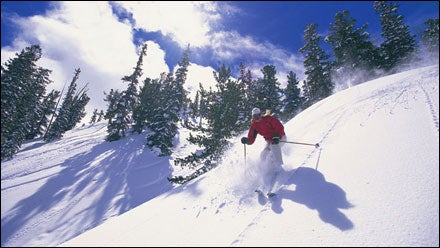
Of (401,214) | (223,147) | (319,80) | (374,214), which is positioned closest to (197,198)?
(374,214)

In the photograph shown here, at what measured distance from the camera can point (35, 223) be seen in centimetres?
355

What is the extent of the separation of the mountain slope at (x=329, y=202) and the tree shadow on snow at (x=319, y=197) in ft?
0.06

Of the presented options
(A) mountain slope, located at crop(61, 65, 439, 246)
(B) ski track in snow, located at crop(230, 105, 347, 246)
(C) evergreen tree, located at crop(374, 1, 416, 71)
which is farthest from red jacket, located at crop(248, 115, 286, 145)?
(C) evergreen tree, located at crop(374, 1, 416, 71)

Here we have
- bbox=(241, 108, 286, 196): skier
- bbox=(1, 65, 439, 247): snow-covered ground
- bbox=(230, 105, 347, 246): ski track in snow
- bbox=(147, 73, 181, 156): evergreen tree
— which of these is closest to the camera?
bbox=(1, 65, 439, 247): snow-covered ground

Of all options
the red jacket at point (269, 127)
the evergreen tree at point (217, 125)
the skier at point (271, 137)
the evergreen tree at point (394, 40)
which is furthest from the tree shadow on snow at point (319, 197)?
the evergreen tree at point (394, 40)

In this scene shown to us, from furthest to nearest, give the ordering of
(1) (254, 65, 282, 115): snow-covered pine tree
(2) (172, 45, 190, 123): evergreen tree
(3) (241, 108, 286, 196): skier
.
A: (2) (172, 45, 190, 123): evergreen tree < (1) (254, 65, 282, 115): snow-covered pine tree < (3) (241, 108, 286, 196): skier

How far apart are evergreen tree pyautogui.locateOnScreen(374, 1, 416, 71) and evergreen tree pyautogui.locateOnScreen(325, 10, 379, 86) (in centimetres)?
124

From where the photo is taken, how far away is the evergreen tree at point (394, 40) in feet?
91.0

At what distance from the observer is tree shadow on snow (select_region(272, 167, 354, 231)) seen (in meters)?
4.24

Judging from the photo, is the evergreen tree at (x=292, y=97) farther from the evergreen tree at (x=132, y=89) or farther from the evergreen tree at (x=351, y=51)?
the evergreen tree at (x=132, y=89)

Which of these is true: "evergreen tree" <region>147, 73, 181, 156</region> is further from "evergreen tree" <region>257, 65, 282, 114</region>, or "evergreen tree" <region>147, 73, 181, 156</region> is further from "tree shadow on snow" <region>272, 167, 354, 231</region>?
"tree shadow on snow" <region>272, 167, 354, 231</region>

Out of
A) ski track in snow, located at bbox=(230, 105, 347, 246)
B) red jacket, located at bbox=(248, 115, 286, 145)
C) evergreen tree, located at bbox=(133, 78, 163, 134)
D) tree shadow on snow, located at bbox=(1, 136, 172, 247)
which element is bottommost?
tree shadow on snow, located at bbox=(1, 136, 172, 247)

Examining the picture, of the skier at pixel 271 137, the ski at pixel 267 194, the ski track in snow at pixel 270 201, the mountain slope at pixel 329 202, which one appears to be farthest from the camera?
the skier at pixel 271 137

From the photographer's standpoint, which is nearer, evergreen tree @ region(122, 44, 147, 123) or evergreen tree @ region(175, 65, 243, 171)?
evergreen tree @ region(175, 65, 243, 171)
